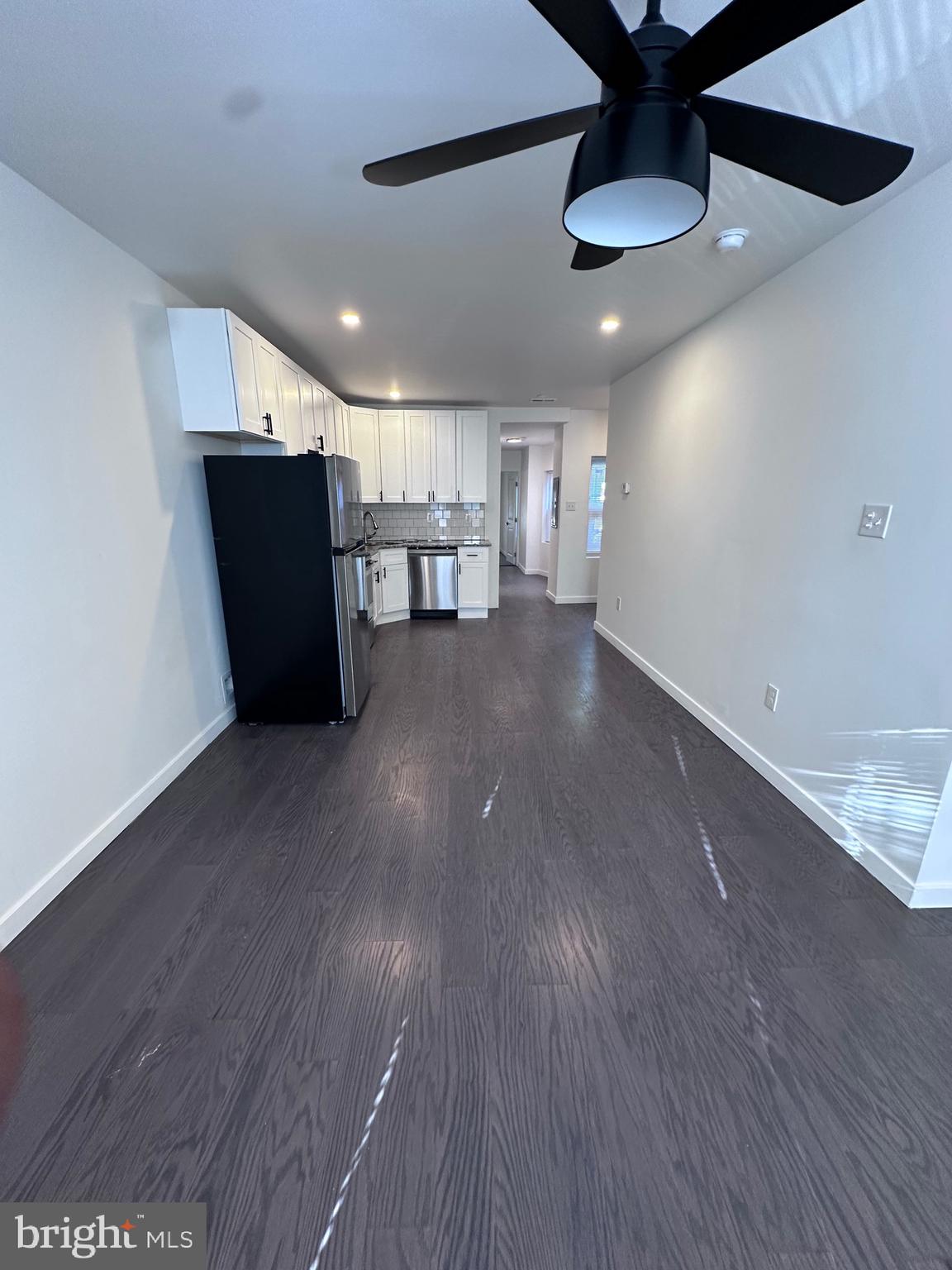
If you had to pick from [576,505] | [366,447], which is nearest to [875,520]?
[576,505]

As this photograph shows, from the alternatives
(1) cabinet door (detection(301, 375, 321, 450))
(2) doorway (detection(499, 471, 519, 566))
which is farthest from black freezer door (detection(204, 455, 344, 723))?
(2) doorway (detection(499, 471, 519, 566))

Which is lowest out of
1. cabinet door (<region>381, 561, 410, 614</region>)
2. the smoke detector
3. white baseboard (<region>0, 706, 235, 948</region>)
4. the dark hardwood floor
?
the dark hardwood floor

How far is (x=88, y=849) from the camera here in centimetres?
193

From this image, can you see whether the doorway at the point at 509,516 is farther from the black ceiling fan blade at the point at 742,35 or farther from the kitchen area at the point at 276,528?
the black ceiling fan blade at the point at 742,35

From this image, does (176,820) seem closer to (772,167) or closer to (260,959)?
Answer: (260,959)

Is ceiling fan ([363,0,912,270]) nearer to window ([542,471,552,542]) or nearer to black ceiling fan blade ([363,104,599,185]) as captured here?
black ceiling fan blade ([363,104,599,185])

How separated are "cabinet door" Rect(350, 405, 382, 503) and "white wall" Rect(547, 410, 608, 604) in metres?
2.31

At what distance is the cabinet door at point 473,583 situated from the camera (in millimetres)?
5777

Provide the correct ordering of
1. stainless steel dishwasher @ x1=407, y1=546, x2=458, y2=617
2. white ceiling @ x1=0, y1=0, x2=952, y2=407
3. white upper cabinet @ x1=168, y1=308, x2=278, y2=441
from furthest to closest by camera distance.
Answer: stainless steel dishwasher @ x1=407, y1=546, x2=458, y2=617 → white upper cabinet @ x1=168, y1=308, x2=278, y2=441 → white ceiling @ x1=0, y1=0, x2=952, y2=407

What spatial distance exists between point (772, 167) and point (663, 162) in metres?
0.44

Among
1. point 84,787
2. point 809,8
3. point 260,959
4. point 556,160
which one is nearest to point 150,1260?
point 260,959

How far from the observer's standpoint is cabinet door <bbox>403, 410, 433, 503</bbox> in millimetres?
5434

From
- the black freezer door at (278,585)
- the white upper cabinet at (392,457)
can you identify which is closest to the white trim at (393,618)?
the white upper cabinet at (392,457)

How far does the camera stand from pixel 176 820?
2207mm
